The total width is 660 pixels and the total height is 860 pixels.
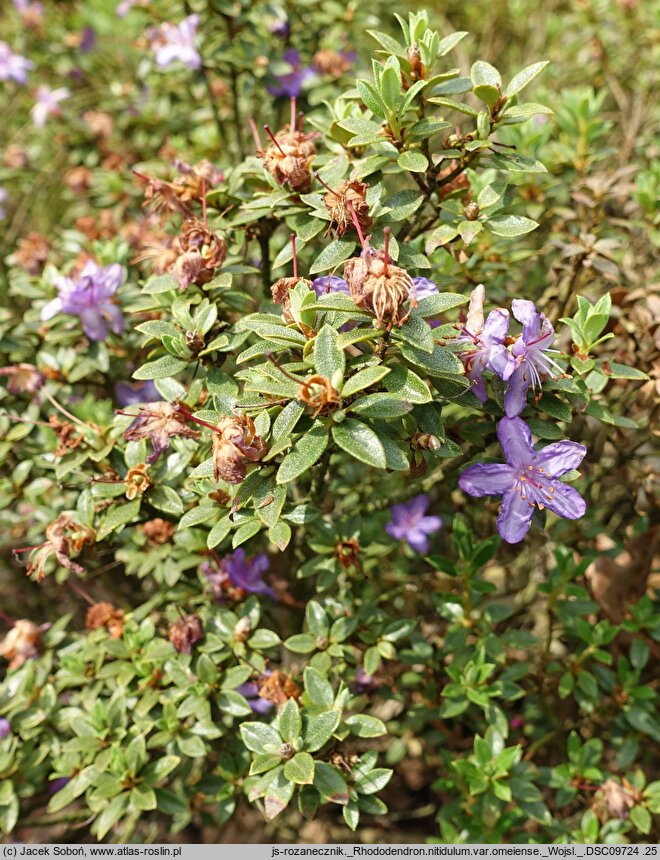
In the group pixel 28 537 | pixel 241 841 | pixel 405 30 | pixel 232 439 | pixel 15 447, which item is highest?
pixel 405 30

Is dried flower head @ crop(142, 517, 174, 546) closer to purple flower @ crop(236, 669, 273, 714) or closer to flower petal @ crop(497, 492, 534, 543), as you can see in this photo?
purple flower @ crop(236, 669, 273, 714)

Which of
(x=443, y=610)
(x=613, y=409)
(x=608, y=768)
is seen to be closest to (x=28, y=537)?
(x=443, y=610)

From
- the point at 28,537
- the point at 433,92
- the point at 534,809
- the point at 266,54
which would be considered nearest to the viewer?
the point at 433,92

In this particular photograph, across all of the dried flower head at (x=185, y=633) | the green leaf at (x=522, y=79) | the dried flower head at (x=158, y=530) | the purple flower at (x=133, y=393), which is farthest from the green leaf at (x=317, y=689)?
the green leaf at (x=522, y=79)

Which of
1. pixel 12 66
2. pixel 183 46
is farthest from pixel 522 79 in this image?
pixel 12 66

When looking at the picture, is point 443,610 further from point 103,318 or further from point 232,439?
point 103,318

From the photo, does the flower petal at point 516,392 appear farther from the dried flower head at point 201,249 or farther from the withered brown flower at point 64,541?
Answer: the withered brown flower at point 64,541

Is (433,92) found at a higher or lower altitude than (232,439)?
higher

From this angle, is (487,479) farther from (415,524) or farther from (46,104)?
(46,104)
